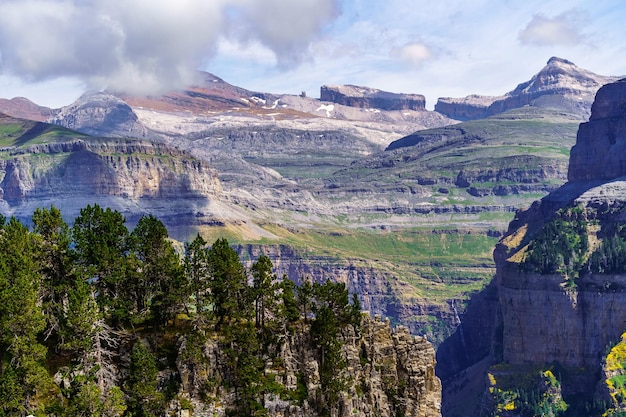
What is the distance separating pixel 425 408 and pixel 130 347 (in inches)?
1717

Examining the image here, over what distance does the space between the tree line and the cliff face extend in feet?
4.87

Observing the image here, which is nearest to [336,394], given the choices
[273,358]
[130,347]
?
[273,358]

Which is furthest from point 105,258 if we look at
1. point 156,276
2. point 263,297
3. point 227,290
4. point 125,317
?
point 263,297

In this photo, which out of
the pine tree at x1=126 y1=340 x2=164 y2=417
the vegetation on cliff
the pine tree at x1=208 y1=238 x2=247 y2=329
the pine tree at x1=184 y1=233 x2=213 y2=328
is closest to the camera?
the vegetation on cliff

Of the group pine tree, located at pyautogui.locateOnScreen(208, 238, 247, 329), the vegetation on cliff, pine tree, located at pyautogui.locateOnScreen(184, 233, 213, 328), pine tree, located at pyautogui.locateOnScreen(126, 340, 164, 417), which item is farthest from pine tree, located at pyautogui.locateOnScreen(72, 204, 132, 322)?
pine tree, located at pyautogui.locateOnScreen(208, 238, 247, 329)

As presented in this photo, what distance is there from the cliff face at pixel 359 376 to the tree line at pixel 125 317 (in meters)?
1.48

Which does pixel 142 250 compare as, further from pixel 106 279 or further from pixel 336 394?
pixel 336 394

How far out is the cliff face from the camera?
13712 centimetres

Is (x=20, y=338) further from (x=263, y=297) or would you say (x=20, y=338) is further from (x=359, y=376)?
(x=359, y=376)

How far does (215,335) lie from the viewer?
14175 centimetres

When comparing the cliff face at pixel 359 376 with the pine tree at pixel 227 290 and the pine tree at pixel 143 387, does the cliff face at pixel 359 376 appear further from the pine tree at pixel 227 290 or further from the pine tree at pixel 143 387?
the pine tree at pixel 227 290

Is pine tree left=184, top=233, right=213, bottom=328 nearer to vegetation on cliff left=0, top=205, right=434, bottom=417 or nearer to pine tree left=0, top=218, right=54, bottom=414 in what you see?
vegetation on cliff left=0, top=205, right=434, bottom=417

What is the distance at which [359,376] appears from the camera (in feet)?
488

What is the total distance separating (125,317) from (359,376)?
33002mm
